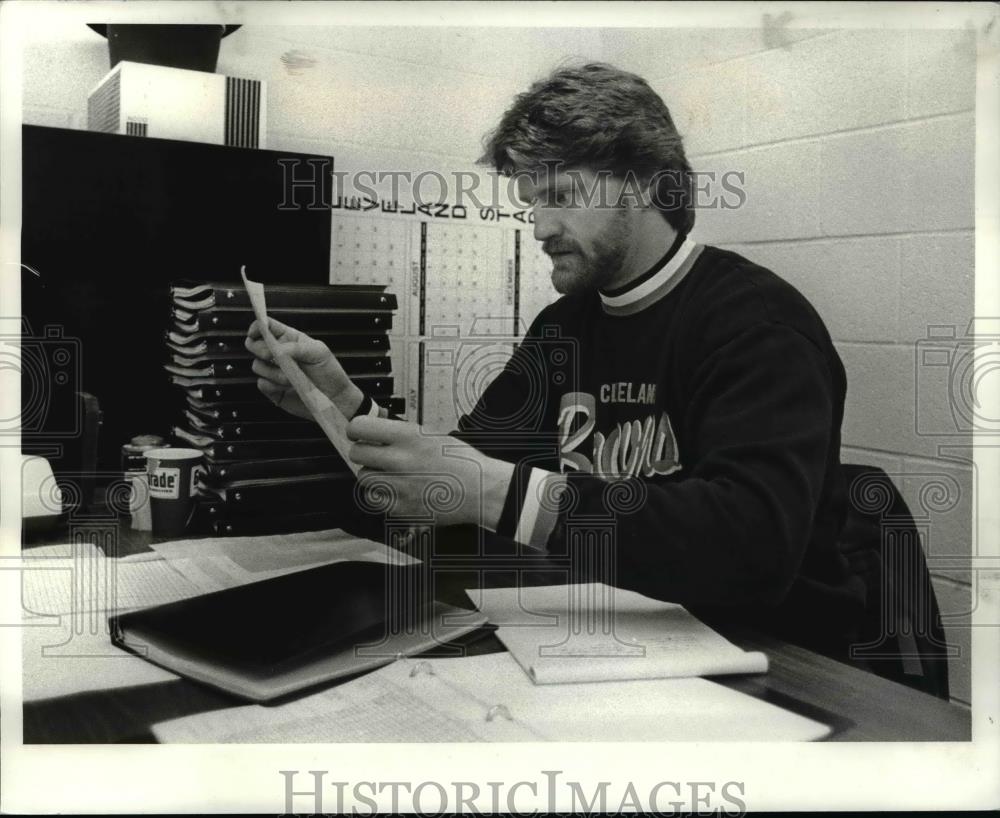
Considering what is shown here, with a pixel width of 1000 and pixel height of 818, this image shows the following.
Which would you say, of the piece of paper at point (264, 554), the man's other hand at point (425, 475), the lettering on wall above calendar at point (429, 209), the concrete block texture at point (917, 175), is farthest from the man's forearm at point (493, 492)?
the concrete block texture at point (917, 175)

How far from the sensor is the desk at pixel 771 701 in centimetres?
88

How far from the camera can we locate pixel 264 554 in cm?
117

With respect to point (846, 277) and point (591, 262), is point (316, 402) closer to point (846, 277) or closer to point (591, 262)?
point (591, 262)

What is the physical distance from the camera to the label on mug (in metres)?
1.18

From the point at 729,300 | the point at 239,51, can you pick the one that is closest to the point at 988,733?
the point at 729,300

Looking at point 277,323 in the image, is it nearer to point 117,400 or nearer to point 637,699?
point 117,400

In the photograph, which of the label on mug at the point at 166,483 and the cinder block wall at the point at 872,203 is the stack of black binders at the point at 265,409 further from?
the cinder block wall at the point at 872,203

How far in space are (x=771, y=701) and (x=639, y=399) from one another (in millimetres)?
407

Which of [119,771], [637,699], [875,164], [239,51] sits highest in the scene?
[239,51]

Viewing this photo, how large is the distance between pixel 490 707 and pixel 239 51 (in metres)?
0.88

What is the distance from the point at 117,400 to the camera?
46.9 inches

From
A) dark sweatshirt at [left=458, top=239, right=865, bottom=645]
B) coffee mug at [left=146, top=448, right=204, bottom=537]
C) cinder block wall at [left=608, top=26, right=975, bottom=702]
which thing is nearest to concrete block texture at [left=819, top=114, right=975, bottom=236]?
cinder block wall at [left=608, top=26, right=975, bottom=702]

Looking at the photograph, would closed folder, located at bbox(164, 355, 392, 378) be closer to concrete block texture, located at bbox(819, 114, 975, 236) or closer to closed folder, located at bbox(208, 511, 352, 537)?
closed folder, located at bbox(208, 511, 352, 537)

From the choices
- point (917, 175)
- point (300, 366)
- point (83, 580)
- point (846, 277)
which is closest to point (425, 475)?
point (300, 366)
